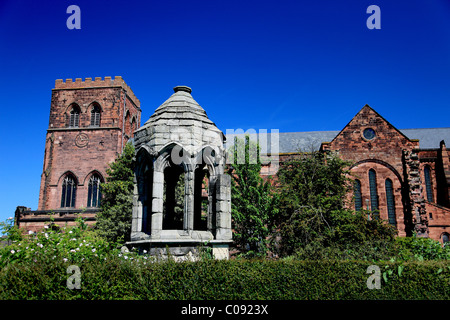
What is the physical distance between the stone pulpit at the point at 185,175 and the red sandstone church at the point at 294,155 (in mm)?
14660

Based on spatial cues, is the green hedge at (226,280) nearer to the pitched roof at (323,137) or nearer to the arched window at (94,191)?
the pitched roof at (323,137)

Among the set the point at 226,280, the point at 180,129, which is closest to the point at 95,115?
the point at 180,129

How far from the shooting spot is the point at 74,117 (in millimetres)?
Result: 38312

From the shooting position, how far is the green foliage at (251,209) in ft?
70.7

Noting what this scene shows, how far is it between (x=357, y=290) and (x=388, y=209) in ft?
65.9

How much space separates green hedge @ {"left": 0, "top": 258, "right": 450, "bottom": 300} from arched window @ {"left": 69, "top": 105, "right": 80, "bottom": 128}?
115 ft

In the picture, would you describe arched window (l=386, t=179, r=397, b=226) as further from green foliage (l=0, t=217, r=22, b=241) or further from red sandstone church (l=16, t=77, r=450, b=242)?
green foliage (l=0, t=217, r=22, b=241)

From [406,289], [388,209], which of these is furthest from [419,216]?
[406,289]

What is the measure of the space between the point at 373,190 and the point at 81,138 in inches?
1127

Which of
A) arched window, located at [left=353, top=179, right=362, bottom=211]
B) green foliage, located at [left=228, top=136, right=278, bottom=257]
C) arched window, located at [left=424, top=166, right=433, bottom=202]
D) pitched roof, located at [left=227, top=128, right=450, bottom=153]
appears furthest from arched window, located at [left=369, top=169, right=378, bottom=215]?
arched window, located at [left=424, top=166, right=433, bottom=202]

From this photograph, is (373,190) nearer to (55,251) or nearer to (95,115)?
(55,251)

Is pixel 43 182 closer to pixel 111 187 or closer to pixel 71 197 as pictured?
pixel 71 197

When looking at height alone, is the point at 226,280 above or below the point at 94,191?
below

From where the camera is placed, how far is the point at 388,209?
80.4 feet
